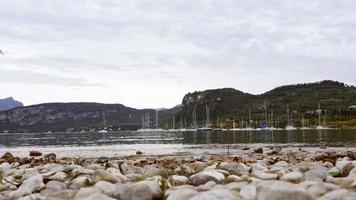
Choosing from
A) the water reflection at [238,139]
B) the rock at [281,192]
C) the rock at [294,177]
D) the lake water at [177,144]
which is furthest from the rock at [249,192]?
the water reflection at [238,139]

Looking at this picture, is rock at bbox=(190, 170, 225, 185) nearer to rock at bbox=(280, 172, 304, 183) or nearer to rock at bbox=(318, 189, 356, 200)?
rock at bbox=(280, 172, 304, 183)

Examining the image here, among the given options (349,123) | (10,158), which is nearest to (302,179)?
(10,158)

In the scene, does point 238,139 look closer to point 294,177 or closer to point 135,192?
point 294,177

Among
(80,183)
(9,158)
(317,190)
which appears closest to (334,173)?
(317,190)

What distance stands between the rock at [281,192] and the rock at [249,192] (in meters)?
0.25

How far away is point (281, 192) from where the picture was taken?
568 centimetres

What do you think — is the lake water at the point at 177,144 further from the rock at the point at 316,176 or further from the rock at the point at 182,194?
the rock at the point at 182,194

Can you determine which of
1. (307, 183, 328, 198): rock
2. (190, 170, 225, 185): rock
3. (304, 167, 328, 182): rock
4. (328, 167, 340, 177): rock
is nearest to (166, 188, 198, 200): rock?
(307, 183, 328, 198): rock

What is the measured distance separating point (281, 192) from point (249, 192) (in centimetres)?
75

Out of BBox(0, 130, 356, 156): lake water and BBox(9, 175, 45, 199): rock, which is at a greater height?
BBox(9, 175, 45, 199): rock

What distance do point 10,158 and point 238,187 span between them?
17.3m

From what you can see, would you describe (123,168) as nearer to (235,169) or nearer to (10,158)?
(235,169)

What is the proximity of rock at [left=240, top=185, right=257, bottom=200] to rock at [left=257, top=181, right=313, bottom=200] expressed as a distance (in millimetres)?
253

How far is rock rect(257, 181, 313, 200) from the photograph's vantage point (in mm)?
5648
